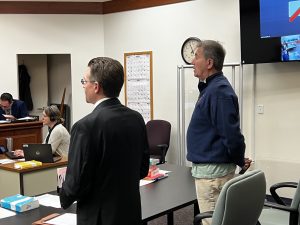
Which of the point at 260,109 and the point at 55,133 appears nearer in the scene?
the point at 55,133

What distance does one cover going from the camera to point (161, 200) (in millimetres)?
2551

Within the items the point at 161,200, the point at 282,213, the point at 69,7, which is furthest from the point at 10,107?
the point at 282,213

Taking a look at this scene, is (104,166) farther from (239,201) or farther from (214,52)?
(214,52)

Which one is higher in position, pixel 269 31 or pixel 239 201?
pixel 269 31

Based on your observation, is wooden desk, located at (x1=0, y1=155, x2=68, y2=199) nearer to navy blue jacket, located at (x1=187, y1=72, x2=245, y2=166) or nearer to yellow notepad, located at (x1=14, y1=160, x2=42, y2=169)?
yellow notepad, located at (x1=14, y1=160, x2=42, y2=169)

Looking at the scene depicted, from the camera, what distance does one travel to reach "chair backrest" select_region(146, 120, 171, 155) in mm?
5473

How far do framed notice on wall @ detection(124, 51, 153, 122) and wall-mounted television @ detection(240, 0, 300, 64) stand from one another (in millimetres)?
1761

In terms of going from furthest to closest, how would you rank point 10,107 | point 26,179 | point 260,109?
point 10,107, point 260,109, point 26,179

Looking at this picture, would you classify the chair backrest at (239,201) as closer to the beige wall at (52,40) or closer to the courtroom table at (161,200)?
the courtroom table at (161,200)

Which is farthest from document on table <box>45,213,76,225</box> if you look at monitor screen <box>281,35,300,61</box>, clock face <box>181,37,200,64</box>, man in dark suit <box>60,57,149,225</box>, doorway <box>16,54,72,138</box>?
doorway <box>16,54,72,138</box>

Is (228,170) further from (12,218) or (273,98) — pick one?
(273,98)

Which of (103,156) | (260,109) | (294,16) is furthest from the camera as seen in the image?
(260,109)

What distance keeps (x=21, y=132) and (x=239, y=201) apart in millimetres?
4185

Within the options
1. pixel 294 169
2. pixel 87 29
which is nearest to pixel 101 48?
pixel 87 29
